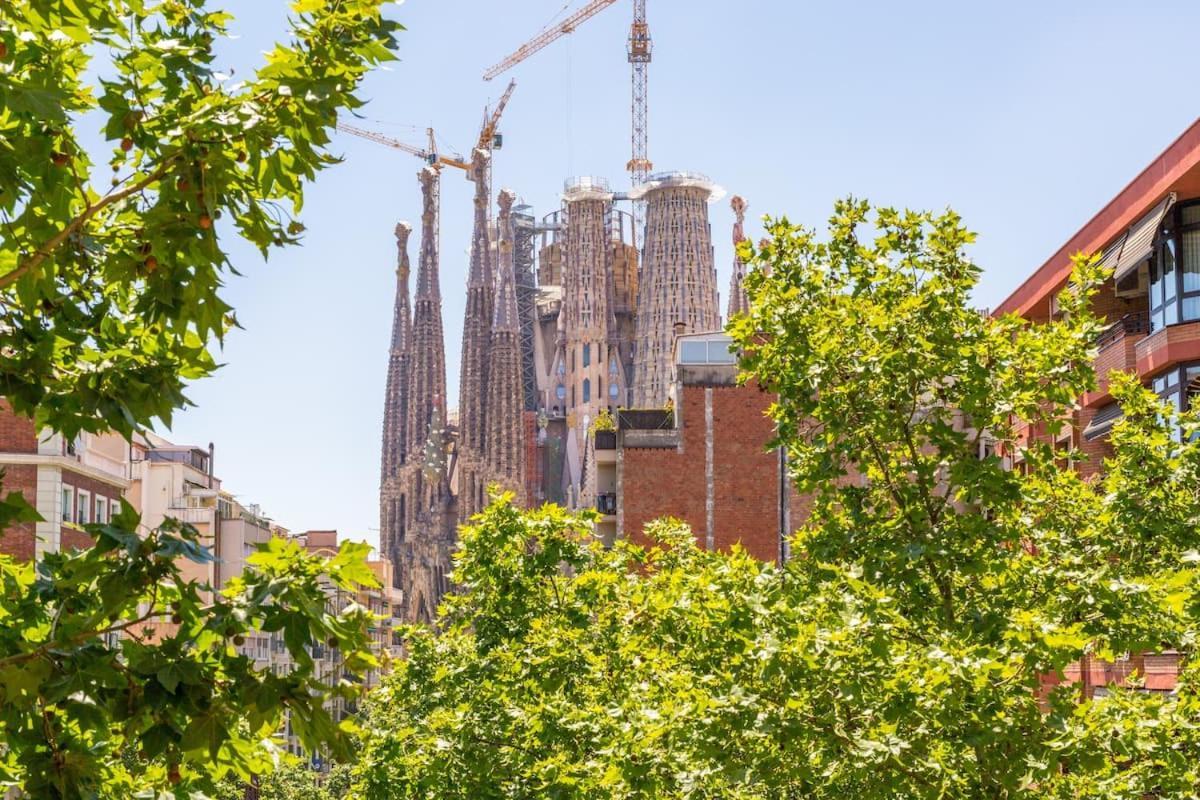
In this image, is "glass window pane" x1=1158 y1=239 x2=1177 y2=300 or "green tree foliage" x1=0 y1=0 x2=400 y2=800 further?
"glass window pane" x1=1158 y1=239 x2=1177 y2=300

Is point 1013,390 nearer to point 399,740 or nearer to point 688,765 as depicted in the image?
point 688,765

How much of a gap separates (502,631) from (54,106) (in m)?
23.4

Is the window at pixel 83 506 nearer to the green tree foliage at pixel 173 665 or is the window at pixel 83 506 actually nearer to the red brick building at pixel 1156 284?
the red brick building at pixel 1156 284

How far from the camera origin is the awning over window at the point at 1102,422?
32.8m

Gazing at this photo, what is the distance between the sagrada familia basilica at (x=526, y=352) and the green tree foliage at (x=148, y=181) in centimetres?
14676

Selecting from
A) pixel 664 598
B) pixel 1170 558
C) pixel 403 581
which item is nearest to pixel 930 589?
pixel 1170 558

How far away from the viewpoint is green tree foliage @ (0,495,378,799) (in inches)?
300

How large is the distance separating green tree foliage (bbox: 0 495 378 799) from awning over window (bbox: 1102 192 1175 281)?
23.8 m

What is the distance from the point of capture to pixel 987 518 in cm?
1911

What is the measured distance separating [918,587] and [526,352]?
155550 mm

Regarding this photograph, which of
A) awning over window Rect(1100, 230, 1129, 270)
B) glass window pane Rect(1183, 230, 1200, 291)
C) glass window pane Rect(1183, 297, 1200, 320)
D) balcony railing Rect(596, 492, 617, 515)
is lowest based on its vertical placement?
balcony railing Rect(596, 492, 617, 515)

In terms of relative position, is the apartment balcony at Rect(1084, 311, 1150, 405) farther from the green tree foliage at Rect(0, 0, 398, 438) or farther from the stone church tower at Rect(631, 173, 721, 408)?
the stone church tower at Rect(631, 173, 721, 408)

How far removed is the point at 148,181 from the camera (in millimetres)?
8156

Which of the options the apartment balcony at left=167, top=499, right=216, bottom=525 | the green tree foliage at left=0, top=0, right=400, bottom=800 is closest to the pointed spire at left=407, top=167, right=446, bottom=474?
the apartment balcony at left=167, top=499, right=216, bottom=525
